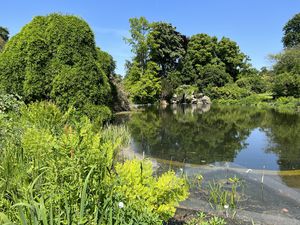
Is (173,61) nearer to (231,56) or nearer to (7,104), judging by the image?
(231,56)

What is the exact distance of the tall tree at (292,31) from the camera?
5098 centimetres

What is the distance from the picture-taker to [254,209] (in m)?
4.18

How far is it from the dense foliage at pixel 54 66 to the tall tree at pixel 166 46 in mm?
29561

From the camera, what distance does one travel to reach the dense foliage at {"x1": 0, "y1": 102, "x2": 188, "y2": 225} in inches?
75.2

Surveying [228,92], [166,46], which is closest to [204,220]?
[228,92]

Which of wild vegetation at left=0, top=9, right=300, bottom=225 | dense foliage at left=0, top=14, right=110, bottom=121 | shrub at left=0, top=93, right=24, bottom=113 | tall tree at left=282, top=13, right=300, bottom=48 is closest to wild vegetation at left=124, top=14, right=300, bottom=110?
tall tree at left=282, top=13, right=300, bottom=48

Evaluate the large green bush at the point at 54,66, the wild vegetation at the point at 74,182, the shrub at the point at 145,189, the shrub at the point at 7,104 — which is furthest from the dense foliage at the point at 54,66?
the shrub at the point at 145,189

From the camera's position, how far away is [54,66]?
7.77 m

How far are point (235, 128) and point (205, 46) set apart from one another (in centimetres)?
2959

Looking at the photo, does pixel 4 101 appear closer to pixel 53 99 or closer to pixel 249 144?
pixel 53 99

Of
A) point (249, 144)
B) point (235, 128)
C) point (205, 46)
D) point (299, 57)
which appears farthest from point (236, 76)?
point (249, 144)

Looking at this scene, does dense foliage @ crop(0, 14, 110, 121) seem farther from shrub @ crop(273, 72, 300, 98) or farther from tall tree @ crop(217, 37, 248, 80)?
tall tree @ crop(217, 37, 248, 80)

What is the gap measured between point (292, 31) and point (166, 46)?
85.0 ft

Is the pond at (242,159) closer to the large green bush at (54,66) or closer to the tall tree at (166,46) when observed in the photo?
the large green bush at (54,66)
